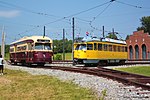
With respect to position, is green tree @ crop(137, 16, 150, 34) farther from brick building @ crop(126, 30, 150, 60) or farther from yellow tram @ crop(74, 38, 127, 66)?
yellow tram @ crop(74, 38, 127, 66)

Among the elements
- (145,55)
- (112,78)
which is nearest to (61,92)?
(112,78)

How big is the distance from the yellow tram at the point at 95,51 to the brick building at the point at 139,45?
30658 millimetres

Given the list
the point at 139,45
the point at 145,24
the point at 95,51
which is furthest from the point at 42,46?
the point at 145,24

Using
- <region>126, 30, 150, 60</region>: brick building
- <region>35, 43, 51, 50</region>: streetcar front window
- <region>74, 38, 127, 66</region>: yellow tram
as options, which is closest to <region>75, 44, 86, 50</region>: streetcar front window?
<region>74, 38, 127, 66</region>: yellow tram

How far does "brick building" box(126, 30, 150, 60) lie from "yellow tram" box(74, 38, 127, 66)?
30.7 metres

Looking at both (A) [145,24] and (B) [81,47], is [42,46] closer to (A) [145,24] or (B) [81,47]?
(B) [81,47]

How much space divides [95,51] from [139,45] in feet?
122

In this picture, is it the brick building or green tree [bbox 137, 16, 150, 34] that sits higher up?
green tree [bbox 137, 16, 150, 34]

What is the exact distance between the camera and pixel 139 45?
6431cm

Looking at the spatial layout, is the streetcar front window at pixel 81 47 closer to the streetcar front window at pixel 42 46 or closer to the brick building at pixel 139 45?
the streetcar front window at pixel 42 46

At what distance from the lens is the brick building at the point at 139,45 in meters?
61.7

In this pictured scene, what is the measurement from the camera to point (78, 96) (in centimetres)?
967

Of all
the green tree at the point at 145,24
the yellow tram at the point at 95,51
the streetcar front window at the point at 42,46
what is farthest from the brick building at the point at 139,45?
the green tree at the point at 145,24

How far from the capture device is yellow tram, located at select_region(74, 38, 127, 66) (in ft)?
96.1
